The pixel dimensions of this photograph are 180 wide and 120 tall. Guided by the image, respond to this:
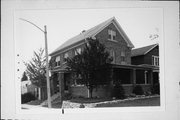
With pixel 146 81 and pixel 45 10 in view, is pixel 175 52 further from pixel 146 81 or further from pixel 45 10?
pixel 45 10

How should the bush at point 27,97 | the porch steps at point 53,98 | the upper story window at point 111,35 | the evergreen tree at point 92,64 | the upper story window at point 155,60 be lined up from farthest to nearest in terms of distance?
the upper story window at point 111,35 < the evergreen tree at point 92,64 < the upper story window at point 155,60 < the porch steps at point 53,98 < the bush at point 27,97

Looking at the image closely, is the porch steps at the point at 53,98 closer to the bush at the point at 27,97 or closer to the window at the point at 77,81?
the bush at the point at 27,97

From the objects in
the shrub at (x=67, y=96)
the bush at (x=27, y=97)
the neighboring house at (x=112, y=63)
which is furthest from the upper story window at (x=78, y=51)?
the bush at (x=27, y=97)

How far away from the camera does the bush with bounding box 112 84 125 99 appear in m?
6.65

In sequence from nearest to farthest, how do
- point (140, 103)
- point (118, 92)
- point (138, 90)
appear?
point (140, 103), point (118, 92), point (138, 90)

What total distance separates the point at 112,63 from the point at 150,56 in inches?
45.6

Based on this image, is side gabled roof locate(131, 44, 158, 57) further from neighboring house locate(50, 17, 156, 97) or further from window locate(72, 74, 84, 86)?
window locate(72, 74, 84, 86)

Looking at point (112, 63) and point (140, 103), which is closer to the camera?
point (140, 103)

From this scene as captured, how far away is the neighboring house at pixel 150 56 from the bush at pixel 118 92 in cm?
101

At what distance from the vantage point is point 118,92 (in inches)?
264

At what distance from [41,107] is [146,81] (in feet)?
10.6

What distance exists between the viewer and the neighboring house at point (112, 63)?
665 cm

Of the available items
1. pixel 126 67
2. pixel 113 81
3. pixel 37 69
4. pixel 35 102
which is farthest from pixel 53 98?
pixel 126 67

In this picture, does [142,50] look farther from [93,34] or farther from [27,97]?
[27,97]
